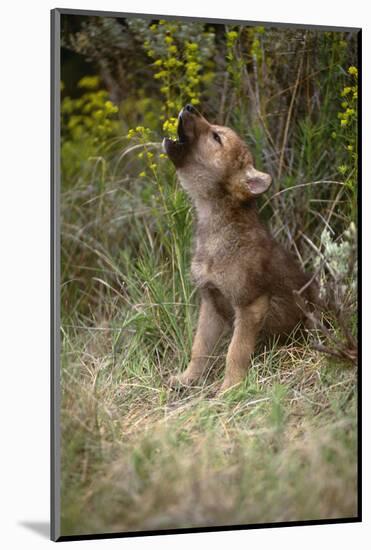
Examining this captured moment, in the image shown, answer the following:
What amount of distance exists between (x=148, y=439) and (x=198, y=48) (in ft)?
10.1

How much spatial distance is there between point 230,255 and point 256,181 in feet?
1.65

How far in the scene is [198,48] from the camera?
7.40 meters

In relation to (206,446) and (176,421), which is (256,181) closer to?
(176,421)

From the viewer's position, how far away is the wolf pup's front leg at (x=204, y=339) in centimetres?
666

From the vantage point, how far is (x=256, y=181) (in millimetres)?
6523

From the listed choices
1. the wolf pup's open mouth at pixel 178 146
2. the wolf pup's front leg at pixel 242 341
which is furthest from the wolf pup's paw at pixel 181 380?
the wolf pup's open mouth at pixel 178 146

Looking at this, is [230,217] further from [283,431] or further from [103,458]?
[103,458]

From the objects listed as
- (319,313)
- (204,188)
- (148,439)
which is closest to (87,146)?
(204,188)

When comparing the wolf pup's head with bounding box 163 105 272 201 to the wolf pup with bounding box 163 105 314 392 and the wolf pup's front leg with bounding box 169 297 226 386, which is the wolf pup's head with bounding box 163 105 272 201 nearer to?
the wolf pup with bounding box 163 105 314 392

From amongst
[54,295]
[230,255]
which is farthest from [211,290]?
[54,295]

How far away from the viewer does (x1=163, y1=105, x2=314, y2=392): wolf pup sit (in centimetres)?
646

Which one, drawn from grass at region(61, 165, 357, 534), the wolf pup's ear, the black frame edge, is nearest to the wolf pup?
the wolf pup's ear

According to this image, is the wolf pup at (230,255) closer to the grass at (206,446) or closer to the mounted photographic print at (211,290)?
the mounted photographic print at (211,290)

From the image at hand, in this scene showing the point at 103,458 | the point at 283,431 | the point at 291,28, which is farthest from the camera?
the point at 291,28
